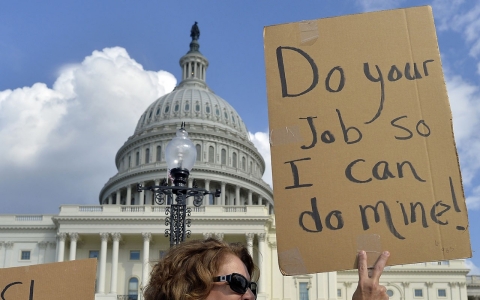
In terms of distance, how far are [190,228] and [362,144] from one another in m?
54.7

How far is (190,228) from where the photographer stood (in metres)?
59.0

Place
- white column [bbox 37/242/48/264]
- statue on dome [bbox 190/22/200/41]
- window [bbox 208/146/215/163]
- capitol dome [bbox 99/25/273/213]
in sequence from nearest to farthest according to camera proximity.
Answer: white column [bbox 37/242/48/264] < capitol dome [bbox 99/25/273/213] < window [bbox 208/146/215/163] < statue on dome [bbox 190/22/200/41]

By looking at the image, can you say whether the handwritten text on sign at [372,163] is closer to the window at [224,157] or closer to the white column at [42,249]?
the white column at [42,249]

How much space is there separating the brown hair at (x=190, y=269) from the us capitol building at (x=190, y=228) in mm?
36187

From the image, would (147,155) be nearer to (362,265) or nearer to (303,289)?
(303,289)

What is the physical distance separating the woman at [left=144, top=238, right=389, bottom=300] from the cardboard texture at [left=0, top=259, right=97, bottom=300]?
276 cm

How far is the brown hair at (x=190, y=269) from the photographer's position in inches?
158

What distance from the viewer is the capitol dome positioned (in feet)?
276

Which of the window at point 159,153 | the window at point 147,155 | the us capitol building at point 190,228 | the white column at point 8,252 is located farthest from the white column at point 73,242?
the window at point 147,155

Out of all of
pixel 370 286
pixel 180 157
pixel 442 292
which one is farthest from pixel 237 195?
pixel 370 286

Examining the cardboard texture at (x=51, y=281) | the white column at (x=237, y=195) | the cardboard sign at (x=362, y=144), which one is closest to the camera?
the cardboard sign at (x=362, y=144)

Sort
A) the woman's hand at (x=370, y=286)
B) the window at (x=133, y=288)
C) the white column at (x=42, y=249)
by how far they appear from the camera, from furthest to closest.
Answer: the white column at (x=42, y=249) → the window at (x=133, y=288) → the woman's hand at (x=370, y=286)

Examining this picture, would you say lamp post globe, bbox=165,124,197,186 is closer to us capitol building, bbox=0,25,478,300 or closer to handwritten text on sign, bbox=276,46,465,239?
handwritten text on sign, bbox=276,46,465,239

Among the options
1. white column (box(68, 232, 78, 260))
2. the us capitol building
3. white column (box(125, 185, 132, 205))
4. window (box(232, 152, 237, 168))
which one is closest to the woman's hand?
the us capitol building
